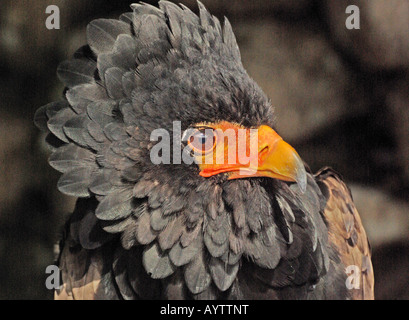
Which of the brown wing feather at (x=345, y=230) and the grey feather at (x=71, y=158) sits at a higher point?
the grey feather at (x=71, y=158)

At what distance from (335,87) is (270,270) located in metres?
2.44

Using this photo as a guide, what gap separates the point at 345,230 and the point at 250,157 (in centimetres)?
121

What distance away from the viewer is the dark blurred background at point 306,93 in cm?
434

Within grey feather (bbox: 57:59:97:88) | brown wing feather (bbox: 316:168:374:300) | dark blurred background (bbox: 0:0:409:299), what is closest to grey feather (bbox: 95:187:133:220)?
grey feather (bbox: 57:59:97:88)

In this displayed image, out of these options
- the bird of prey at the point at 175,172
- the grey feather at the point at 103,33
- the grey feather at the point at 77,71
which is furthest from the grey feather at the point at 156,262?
the grey feather at the point at 103,33

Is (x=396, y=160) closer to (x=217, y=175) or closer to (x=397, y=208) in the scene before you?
(x=397, y=208)

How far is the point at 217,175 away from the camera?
2.45 meters

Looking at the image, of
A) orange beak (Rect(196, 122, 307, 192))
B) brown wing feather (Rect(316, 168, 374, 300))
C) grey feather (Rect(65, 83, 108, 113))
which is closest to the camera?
orange beak (Rect(196, 122, 307, 192))

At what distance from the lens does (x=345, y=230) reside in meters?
3.29

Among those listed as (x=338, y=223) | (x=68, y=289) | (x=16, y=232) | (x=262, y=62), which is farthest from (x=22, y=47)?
(x=338, y=223)

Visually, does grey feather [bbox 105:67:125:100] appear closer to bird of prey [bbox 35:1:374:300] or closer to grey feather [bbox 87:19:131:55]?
bird of prey [bbox 35:1:374:300]

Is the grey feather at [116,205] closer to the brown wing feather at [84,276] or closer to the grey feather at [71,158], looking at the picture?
the grey feather at [71,158]

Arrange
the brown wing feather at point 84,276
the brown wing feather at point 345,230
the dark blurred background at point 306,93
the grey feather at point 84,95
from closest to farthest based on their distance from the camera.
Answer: the grey feather at point 84,95, the brown wing feather at point 84,276, the brown wing feather at point 345,230, the dark blurred background at point 306,93

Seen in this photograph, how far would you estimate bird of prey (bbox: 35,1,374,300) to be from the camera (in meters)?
2.39
